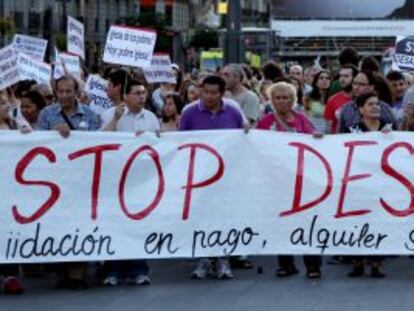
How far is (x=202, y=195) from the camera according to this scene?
389 inches

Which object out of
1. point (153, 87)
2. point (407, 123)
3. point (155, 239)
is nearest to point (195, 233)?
point (155, 239)

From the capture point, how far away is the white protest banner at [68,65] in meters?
15.4

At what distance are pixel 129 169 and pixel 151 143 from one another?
10.5 inches

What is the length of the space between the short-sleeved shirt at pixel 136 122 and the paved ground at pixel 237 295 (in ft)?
3.94

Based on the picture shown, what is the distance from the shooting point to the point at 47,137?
9.77 m

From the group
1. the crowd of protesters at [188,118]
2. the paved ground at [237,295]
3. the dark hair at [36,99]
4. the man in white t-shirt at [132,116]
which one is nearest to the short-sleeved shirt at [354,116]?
the crowd of protesters at [188,118]

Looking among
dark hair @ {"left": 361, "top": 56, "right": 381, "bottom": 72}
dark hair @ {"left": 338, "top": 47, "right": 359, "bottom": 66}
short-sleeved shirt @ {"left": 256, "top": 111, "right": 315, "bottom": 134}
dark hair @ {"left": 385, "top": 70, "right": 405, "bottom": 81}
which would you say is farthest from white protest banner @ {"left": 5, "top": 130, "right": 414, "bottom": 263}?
dark hair @ {"left": 338, "top": 47, "right": 359, "bottom": 66}

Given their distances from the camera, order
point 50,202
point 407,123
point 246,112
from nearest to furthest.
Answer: point 50,202
point 407,123
point 246,112


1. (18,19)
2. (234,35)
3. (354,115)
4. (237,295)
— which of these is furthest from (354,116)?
(18,19)

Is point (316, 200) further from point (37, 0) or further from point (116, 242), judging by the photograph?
point (37, 0)

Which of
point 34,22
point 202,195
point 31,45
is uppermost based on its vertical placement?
point 31,45

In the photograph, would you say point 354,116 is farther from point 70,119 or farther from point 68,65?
point 68,65

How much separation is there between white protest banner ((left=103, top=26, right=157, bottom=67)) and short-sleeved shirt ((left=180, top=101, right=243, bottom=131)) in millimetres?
3370

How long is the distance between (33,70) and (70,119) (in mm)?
3664
